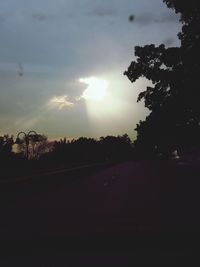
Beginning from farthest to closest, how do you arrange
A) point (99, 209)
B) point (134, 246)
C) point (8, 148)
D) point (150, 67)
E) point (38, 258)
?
point (8, 148), point (150, 67), point (99, 209), point (134, 246), point (38, 258)

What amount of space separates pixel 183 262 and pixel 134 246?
134 centimetres

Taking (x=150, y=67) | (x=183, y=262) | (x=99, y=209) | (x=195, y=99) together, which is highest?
(x=150, y=67)

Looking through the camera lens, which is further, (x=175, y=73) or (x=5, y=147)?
(x=5, y=147)

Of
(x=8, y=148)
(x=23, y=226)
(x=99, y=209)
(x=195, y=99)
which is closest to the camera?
(x=23, y=226)

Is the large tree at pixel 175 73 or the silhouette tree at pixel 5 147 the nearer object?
the large tree at pixel 175 73

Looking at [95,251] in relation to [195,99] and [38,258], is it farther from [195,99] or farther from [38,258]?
[195,99]

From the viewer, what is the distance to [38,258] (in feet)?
24.1

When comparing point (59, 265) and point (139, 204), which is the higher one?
point (139, 204)

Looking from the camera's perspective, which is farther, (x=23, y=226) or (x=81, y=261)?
(x=23, y=226)

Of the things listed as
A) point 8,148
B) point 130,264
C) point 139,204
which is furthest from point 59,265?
point 8,148

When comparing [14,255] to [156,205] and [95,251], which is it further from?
[156,205]

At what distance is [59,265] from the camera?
22.3 ft

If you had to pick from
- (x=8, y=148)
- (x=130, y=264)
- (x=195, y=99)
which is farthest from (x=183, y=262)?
(x=8, y=148)

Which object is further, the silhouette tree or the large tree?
the silhouette tree
